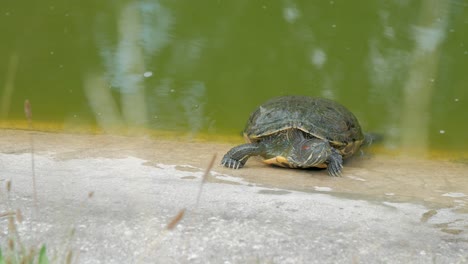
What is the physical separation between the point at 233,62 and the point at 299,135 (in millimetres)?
2124

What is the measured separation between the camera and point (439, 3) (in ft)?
30.0

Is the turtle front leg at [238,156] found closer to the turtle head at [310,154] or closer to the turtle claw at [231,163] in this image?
the turtle claw at [231,163]

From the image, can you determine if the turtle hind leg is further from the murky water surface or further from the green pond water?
the green pond water

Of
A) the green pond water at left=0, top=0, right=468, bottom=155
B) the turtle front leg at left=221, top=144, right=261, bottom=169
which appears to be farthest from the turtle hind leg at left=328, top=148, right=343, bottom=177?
the green pond water at left=0, top=0, right=468, bottom=155

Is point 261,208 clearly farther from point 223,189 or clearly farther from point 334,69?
point 334,69

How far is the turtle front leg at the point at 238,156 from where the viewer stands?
5133 mm

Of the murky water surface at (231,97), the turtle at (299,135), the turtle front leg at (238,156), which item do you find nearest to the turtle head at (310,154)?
the turtle at (299,135)

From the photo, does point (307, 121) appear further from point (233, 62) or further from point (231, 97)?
point (233, 62)

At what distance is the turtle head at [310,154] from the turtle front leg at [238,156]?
31cm

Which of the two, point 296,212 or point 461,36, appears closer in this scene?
point 296,212

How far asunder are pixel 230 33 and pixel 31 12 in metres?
2.45

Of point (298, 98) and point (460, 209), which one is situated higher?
point (298, 98)

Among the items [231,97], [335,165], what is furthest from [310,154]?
[231,97]

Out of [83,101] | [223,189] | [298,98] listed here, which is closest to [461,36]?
[298,98]
